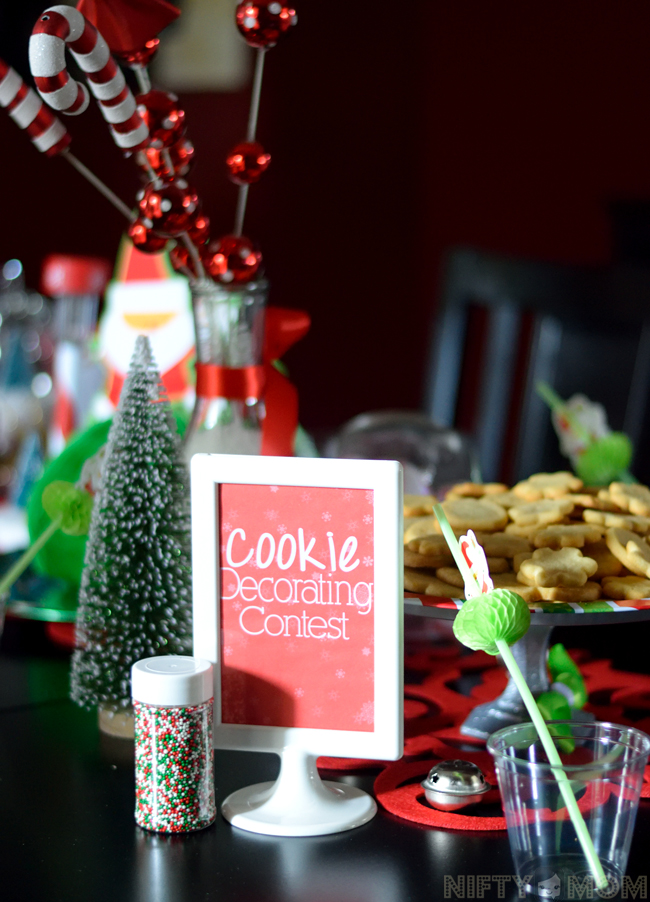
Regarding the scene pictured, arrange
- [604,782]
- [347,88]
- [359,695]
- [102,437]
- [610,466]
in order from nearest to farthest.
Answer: [604,782] < [359,695] < [102,437] < [610,466] < [347,88]

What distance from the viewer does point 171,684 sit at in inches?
25.5

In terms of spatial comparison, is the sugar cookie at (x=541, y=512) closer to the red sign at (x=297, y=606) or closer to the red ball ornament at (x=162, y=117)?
the red sign at (x=297, y=606)

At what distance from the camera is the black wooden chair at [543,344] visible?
65.3 inches

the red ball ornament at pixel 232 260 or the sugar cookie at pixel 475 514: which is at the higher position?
the red ball ornament at pixel 232 260

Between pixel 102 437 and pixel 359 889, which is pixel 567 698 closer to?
pixel 359 889

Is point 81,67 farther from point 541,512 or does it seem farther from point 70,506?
point 541,512

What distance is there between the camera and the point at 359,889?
1.99 feet

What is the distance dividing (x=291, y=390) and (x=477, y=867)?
449 millimetres

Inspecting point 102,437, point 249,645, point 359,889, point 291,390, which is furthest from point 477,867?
point 102,437

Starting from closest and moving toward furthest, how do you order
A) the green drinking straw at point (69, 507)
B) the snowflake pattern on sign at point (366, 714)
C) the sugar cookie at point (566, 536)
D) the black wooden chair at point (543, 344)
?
the snowflake pattern on sign at point (366, 714)
the sugar cookie at point (566, 536)
the green drinking straw at point (69, 507)
the black wooden chair at point (543, 344)

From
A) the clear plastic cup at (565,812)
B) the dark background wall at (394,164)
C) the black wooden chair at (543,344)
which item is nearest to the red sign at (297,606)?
the clear plastic cup at (565,812)

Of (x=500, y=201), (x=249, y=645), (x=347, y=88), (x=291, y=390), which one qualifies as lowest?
(x=249, y=645)

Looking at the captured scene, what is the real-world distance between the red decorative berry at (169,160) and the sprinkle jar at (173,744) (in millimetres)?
397

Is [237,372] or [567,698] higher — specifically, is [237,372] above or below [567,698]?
above
